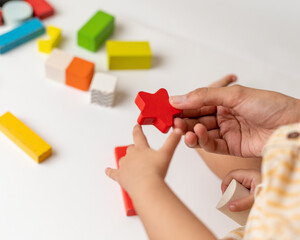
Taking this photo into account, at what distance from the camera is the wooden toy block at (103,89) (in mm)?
954

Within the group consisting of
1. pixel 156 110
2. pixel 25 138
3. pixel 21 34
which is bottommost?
pixel 25 138

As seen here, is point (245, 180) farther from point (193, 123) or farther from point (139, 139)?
point (139, 139)

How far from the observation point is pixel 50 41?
1.07 meters

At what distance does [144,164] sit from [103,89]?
1.23ft

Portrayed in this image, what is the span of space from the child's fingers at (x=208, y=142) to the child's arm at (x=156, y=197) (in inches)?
3.4

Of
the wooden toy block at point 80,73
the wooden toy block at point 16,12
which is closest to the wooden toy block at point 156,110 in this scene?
the wooden toy block at point 80,73

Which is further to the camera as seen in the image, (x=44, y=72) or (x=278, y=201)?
(x=44, y=72)

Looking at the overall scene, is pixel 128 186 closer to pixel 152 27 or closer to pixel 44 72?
pixel 44 72

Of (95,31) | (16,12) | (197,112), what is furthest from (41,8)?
(197,112)

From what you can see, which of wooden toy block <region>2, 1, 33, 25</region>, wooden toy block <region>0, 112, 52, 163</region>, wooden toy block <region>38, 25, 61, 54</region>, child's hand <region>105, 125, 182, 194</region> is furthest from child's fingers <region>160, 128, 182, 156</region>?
wooden toy block <region>2, 1, 33, 25</region>

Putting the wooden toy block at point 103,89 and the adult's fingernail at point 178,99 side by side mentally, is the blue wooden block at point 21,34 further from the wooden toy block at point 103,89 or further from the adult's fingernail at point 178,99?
the adult's fingernail at point 178,99

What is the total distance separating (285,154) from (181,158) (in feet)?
1.25

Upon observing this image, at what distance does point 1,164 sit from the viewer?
0.88 m

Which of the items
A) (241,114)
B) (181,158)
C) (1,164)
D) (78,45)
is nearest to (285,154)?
(241,114)
